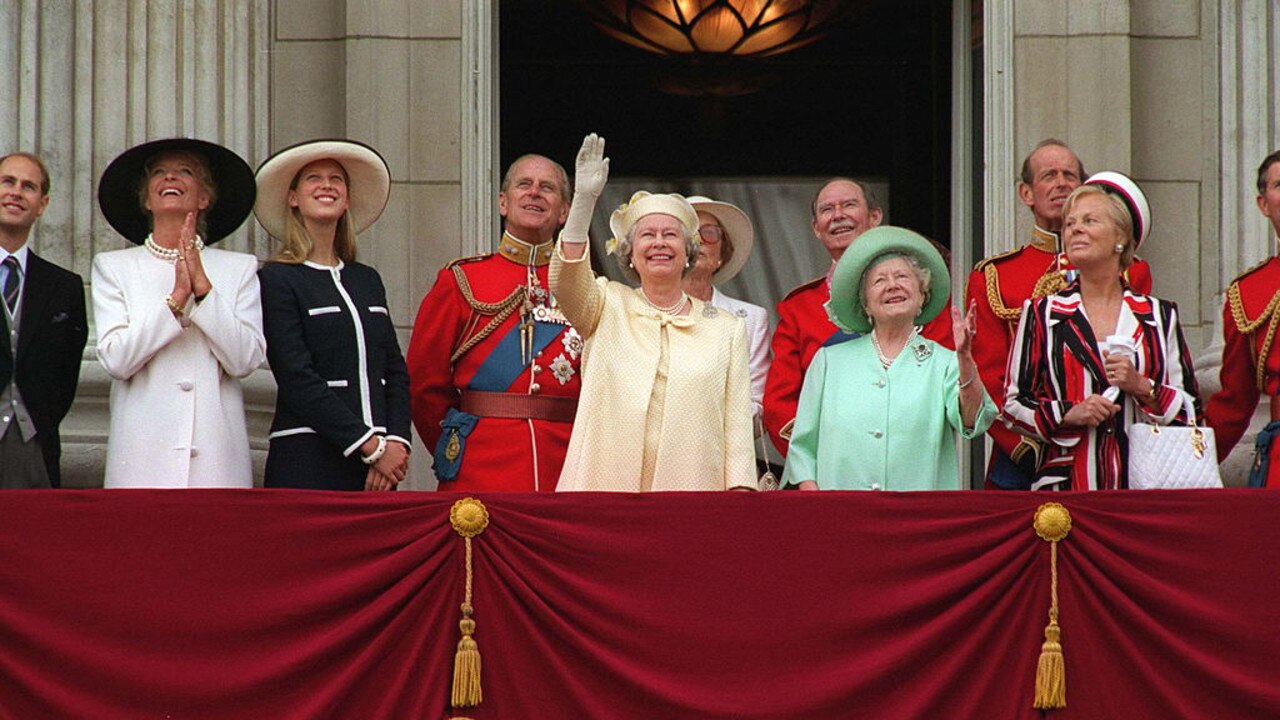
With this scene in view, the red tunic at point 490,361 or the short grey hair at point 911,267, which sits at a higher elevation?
the short grey hair at point 911,267

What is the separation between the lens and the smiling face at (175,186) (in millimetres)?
7488

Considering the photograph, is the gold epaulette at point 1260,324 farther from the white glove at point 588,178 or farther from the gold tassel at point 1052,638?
the white glove at point 588,178

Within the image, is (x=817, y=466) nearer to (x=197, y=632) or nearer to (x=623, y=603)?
(x=623, y=603)

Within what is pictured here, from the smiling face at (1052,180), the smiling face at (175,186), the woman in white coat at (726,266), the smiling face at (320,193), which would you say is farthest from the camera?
the woman in white coat at (726,266)

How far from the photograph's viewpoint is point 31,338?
7.23 meters

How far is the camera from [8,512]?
6.54m

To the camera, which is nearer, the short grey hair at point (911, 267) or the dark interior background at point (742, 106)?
the short grey hair at point (911, 267)

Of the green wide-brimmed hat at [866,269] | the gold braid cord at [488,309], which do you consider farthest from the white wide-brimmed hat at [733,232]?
the green wide-brimmed hat at [866,269]

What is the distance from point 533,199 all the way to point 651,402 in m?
1.19

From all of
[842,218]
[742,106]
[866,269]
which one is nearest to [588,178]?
[866,269]

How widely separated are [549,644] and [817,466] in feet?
3.72

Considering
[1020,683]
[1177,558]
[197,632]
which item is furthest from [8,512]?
[1177,558]

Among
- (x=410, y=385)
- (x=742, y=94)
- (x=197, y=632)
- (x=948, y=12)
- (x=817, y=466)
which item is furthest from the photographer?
(x=742, y=94)

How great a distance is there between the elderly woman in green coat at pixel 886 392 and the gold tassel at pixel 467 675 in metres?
1.22
